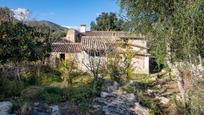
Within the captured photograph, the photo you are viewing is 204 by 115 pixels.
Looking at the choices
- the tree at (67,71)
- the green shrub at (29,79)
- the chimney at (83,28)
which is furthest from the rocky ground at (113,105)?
the chimney at (83,28)

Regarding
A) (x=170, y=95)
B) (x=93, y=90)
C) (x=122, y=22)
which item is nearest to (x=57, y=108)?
(x=93, y=90)

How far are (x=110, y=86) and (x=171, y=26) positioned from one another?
6.84 metres

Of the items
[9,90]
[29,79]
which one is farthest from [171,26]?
[29,79]

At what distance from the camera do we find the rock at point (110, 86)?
69.5 ft

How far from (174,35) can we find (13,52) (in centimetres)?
759

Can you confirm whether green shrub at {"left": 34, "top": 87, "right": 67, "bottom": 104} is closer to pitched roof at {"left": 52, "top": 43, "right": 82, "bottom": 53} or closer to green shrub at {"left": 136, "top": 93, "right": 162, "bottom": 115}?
green shrub at {"left": 136, "top": 93, "right": 162, "bottom": 115}

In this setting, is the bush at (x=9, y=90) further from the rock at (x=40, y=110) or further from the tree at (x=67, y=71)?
the tree at (x=67, y=71)

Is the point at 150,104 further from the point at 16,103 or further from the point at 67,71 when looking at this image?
the point at 67,71

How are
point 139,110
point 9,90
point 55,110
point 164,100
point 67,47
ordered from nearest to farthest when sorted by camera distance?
point 55,110, point 139,110, point 9,90, point 164,100, point 67,47

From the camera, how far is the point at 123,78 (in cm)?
2545

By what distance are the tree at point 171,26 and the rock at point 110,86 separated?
14.2ft

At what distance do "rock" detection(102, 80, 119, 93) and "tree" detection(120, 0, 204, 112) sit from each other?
4.32m

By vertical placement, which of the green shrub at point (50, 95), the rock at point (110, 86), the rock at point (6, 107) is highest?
the rock at point (110, 86)

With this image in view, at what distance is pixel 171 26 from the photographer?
16.2 meters
